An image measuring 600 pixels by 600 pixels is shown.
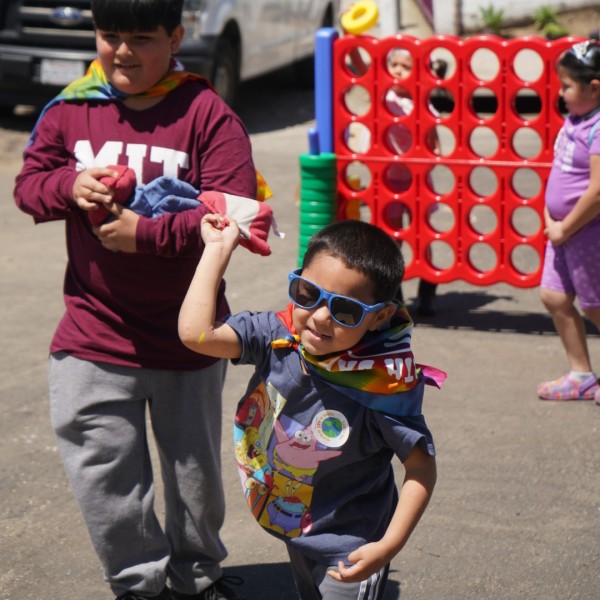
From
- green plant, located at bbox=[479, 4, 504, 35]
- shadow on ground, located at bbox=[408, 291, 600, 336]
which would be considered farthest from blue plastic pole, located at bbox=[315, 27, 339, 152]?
green plant, located at bbox=[479, 4, 504, 35]

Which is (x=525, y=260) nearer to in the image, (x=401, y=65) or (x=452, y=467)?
(x=401, y=65)

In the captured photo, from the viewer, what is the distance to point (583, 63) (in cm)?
530

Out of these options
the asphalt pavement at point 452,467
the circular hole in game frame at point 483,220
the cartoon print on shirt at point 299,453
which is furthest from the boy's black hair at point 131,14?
the circular hole in game frame at point 483,220

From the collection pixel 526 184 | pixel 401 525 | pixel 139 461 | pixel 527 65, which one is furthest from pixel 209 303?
pixel 527 65

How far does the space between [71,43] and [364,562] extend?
27.6ft

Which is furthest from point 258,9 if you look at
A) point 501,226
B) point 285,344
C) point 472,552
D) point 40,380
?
point 285,344

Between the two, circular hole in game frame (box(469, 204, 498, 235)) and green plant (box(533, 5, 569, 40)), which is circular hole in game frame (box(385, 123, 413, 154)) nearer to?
circular hole in game frame (box(469, 204, 498, 235))

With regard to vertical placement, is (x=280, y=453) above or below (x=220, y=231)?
below

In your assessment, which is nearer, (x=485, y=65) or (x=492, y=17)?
(x=485, y=65)

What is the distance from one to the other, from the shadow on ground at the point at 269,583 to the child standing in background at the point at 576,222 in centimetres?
197

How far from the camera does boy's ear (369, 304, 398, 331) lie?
275 centimetres

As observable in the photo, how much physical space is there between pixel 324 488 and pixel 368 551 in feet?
0.83

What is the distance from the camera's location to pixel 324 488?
2.86 metres

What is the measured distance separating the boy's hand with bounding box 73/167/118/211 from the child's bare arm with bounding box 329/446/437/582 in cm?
102
